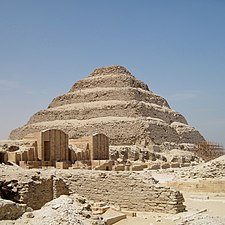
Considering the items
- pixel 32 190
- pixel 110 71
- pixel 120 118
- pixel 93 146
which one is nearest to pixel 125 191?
pixel 32 190

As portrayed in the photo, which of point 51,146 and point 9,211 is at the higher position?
point 51,146

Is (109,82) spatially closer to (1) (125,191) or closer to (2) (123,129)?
(2) (123,129)

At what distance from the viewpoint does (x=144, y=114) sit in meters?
57.0

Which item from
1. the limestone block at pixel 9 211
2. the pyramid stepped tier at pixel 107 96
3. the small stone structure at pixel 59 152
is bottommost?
the limestone block at pixel 9 211

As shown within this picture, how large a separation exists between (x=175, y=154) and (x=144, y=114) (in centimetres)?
1019

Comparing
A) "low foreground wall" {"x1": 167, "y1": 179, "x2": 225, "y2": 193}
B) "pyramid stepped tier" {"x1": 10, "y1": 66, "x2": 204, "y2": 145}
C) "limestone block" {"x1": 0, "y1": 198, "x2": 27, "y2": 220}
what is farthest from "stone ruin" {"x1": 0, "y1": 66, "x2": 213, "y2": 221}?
"low foreground wall" {"x1": 167, "y1": 179, "x2": 225, "y2": 193}

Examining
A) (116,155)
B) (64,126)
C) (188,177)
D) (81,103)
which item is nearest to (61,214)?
(188,177)

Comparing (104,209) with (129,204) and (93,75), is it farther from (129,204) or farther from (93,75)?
(93,75)

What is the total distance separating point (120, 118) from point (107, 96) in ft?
21.2

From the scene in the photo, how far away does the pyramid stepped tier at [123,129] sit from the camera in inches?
2068

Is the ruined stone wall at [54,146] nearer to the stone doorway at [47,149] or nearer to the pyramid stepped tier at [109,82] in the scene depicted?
the stone doorway at [47,149]

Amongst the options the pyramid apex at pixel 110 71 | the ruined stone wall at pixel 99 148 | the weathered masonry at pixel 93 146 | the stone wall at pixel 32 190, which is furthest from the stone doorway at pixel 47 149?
the pyramid apex at pixel 110 71

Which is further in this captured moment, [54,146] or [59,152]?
[59,152]

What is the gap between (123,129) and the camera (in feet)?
175
